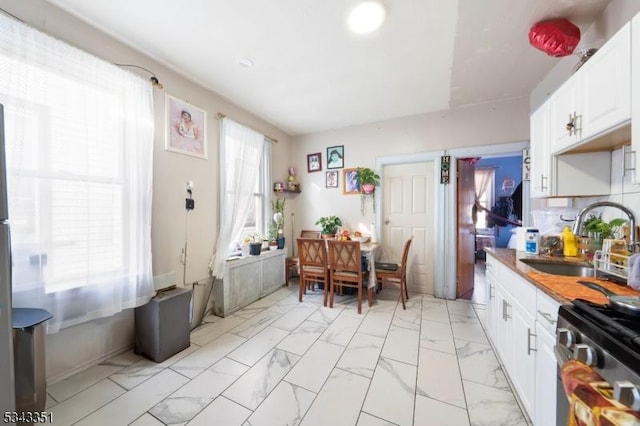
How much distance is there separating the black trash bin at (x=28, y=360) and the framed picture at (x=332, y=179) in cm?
336

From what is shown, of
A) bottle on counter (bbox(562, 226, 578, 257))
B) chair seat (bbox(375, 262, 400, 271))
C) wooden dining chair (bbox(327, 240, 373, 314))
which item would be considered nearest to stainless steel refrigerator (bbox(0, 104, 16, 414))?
wooden dining chair (bbox(327, 240, 373, 314))

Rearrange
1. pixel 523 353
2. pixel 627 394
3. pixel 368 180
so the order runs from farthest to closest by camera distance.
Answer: pixel 368 180, pixel 523 353, pixel 627 394

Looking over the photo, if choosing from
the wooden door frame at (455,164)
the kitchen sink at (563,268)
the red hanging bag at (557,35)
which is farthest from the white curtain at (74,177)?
the wooden door frame at (455,164)

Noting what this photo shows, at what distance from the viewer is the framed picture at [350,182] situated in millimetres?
3771

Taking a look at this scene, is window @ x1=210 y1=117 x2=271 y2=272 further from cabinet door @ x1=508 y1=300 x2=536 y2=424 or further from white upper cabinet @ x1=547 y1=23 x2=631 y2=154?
white upper cabinet @ x1=547 y1=23 x2=631 y2=154

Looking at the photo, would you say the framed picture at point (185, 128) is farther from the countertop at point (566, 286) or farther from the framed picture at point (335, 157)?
the countertop at point (566, 286)

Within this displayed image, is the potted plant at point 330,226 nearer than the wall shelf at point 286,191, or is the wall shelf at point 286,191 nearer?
the potted plant at point 330,226

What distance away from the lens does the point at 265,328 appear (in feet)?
7.93

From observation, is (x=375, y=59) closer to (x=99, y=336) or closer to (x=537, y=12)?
(x=537, y=12)

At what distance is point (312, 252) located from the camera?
119 inches

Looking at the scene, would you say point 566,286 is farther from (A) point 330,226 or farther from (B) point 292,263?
Answer: (B) point 292,263

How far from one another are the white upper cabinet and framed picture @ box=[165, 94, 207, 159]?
120 inches

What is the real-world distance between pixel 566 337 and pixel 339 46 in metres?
2.27

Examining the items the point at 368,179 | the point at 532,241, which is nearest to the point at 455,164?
the point at 368,179
